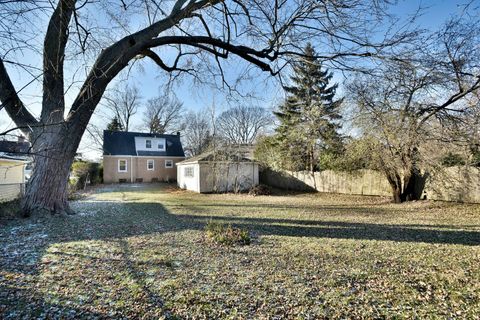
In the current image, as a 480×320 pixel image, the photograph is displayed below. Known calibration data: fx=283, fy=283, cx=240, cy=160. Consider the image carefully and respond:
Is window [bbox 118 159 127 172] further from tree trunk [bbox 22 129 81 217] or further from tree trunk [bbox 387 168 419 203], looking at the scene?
tree trunk [bbox 387 168 419 203]

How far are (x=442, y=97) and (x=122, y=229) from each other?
34.8ft

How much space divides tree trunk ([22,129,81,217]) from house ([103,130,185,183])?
62.5 ft

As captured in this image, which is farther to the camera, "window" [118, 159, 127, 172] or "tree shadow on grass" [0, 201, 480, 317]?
"window" [118, 159, 127, 172]

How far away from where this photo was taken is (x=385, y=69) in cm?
568

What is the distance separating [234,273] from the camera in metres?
3.67

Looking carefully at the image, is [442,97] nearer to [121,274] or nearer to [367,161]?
[367,161]

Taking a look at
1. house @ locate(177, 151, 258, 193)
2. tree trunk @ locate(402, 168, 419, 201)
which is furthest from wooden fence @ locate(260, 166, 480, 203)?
house @ locate(177, 151, 258, 193)

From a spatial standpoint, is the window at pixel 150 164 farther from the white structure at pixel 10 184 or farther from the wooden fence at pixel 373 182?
the white structure at pixel 10 184

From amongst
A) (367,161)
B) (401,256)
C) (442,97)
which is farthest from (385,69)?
(367,161)

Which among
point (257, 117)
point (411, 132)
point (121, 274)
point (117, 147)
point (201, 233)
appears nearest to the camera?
point (121, 274)

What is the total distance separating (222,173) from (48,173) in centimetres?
1182

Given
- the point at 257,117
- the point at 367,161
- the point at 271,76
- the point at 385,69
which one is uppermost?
the point at 257,117

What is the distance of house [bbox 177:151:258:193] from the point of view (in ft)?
58.1

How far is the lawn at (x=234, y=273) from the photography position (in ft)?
9.05
